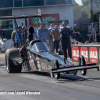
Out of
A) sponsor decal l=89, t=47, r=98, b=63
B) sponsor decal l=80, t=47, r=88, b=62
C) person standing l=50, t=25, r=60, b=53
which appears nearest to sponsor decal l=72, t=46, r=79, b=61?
sponsor decal l=80, t=47, r=88, b=62

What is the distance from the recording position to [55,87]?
6.82m

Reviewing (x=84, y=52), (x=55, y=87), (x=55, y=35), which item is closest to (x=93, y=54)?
(x=84, y=52)

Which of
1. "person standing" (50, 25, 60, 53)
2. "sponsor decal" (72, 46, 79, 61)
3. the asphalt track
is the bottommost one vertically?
the asphalt track

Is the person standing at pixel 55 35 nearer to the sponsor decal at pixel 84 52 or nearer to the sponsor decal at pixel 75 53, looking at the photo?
the sponsor decal at pixel 75 53

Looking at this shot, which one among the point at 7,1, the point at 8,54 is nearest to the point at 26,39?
the point at 8,54

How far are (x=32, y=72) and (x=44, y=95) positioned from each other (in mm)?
3794

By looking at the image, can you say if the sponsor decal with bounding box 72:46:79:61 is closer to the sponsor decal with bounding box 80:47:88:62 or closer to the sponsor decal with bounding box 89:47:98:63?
the sponsor decal with bounding box 80:47:88:62

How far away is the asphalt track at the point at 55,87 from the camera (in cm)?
582

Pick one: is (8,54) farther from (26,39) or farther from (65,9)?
(65,9)

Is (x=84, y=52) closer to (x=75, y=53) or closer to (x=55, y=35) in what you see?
(x=75, y=53)

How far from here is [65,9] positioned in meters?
31.9

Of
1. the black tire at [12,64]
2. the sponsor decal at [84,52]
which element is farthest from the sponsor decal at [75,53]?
the black tire at [12,64]

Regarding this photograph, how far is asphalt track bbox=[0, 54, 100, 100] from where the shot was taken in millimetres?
5824

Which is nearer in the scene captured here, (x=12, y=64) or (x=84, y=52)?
(x=12, y=64)
